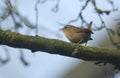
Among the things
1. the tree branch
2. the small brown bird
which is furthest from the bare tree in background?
the tree branch

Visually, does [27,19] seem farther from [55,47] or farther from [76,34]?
[55,47]

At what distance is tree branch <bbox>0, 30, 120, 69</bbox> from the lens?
0.62m

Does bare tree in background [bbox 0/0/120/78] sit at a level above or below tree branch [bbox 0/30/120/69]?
below

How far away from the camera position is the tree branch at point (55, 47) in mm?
616

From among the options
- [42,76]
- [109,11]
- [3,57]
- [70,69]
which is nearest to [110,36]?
[109,11]

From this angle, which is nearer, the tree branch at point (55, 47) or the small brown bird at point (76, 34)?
the tree branch at point (55, 47)

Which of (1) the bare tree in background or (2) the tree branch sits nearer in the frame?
(2) the tree branch

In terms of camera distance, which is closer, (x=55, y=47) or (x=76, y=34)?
(x=55, y=47)

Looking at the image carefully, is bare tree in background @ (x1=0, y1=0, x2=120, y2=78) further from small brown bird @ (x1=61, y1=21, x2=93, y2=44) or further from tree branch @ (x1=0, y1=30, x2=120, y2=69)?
tree branch @ (x1=0, y1=30, x2=120, y2=69)

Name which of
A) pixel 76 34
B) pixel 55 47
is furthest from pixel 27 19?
pixel 55 47

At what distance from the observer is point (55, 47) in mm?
648

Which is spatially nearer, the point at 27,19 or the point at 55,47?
the point at 55,47

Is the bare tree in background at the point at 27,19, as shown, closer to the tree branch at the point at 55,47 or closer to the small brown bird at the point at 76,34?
the small brown bird at the point at 76,34

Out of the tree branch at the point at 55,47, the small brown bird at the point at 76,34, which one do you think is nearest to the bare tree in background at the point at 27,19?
the small brown bird at the point at 76,34
